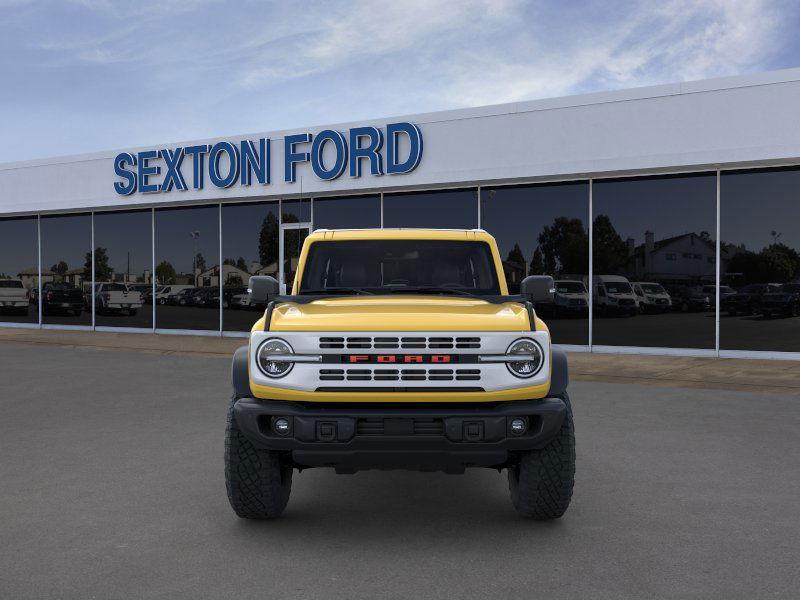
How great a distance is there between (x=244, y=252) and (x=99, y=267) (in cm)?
552

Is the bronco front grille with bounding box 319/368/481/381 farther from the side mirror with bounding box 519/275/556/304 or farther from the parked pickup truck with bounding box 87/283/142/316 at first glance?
the parked pickup truck with bounding box 87/283/142/316

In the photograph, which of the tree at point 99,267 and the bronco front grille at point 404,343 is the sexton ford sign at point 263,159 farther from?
the bronco front grille at point 404,343

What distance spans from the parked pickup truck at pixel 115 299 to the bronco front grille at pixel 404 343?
19246mm

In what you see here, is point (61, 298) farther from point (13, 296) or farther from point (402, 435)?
point (402, 435)

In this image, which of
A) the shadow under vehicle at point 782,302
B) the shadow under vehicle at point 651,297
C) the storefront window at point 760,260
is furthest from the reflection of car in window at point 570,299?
the shadow under vehicle at point 782,302

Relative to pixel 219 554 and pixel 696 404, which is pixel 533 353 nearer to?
pixel 219 554

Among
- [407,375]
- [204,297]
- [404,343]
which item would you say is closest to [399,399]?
[407,375]

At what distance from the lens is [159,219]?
2208 cm

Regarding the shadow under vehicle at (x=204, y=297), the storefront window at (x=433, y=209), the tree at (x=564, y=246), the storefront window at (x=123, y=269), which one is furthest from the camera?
the storefront window at (x=123, y=269)

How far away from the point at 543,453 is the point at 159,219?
63.2ft

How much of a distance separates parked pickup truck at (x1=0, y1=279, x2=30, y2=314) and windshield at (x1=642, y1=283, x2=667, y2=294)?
19368 millimetres

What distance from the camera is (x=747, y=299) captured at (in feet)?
48.4

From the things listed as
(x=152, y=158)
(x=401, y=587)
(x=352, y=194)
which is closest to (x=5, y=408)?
(x=401, y=587)

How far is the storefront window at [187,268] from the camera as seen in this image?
20969 mm
